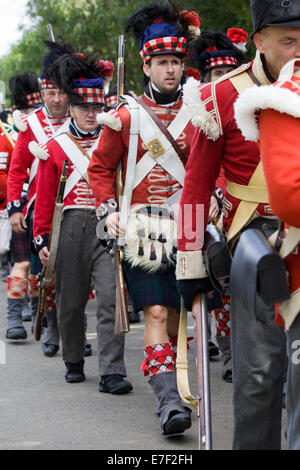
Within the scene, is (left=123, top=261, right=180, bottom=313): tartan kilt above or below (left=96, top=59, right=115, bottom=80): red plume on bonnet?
below

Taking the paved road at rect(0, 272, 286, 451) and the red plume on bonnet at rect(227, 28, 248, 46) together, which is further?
the red plume on bonnet at rect(227, 28, 248, 46)

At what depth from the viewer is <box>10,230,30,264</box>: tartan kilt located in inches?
353

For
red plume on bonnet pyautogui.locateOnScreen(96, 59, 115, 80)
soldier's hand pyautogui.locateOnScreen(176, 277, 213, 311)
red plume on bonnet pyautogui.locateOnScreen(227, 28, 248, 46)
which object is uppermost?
red plume on bonnet pyautogui.locateOnScreen(227, 28, 248, 46)

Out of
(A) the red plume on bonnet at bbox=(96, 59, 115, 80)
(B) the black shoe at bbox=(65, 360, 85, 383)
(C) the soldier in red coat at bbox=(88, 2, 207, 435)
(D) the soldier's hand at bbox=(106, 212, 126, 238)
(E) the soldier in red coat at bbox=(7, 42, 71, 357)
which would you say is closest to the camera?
(C) the soldier in red coat at bbox=(88, 2, 207, 435)

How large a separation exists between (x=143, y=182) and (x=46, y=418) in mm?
1436

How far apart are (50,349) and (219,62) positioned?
259 centimetres

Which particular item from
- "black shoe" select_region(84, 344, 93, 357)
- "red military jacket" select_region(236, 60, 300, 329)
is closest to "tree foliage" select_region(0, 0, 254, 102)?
"black shoe" select_region(84, 344, 93, 357)

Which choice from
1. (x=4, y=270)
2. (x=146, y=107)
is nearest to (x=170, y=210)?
(x=146, y=107)

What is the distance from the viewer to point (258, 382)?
140 inches

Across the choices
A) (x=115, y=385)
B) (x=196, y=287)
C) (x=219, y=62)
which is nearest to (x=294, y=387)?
(x=196, y=287)

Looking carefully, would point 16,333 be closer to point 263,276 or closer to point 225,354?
point 225,354

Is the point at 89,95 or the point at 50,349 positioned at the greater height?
the point at 89,95

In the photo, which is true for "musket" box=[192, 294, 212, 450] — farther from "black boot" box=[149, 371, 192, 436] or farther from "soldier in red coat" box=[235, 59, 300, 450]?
"black boot" box=[149, 371, 192, 436]

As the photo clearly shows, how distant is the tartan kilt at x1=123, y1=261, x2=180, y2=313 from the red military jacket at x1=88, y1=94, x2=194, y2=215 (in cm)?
41
